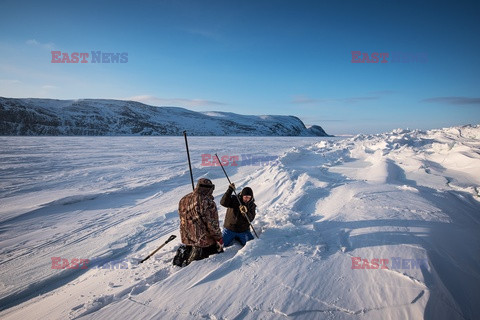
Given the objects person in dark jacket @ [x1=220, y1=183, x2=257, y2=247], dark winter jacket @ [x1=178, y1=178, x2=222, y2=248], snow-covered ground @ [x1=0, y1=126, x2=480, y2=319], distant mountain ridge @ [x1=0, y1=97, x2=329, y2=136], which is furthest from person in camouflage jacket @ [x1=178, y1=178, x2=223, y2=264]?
distant mountain ridge @ [x1=0, y1=97, x2=329, y2=136]

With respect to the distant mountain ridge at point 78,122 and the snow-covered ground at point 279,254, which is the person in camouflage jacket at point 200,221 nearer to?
the snow-covered ground at point 279,254

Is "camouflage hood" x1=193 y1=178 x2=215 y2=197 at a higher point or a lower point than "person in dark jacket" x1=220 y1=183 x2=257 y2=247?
higher

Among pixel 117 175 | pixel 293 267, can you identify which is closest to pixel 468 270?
pixel 293 267

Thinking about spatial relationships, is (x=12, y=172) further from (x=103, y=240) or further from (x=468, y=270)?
(x=468, y=270)

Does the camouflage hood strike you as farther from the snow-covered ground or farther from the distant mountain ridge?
the distant mountain ridge

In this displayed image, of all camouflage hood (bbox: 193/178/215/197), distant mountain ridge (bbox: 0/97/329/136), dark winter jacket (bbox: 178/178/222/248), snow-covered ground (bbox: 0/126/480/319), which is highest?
distant mountain ridge (bbox: 0/97/329/136)

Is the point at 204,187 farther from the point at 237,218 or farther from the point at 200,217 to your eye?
the point at 237,218

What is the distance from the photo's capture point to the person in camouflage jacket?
327 centimetres

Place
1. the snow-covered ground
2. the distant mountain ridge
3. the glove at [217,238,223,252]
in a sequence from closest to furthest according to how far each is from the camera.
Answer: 1. the snow-covered ground
2. the glove at [217,238,223,252]
3. the distant mountain ridge

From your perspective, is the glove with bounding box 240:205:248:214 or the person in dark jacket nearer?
the glove with bounding box 240:205:248:214

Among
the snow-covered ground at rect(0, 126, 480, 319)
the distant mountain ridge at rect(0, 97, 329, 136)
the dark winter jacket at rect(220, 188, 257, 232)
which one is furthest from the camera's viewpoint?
the distant mountain ridge at rect(0, 97, 329, 136)

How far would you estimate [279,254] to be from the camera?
10.5ft

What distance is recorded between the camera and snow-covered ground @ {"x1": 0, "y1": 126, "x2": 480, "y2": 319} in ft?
8.11

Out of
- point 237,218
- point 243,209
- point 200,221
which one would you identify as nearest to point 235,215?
point 237,218
